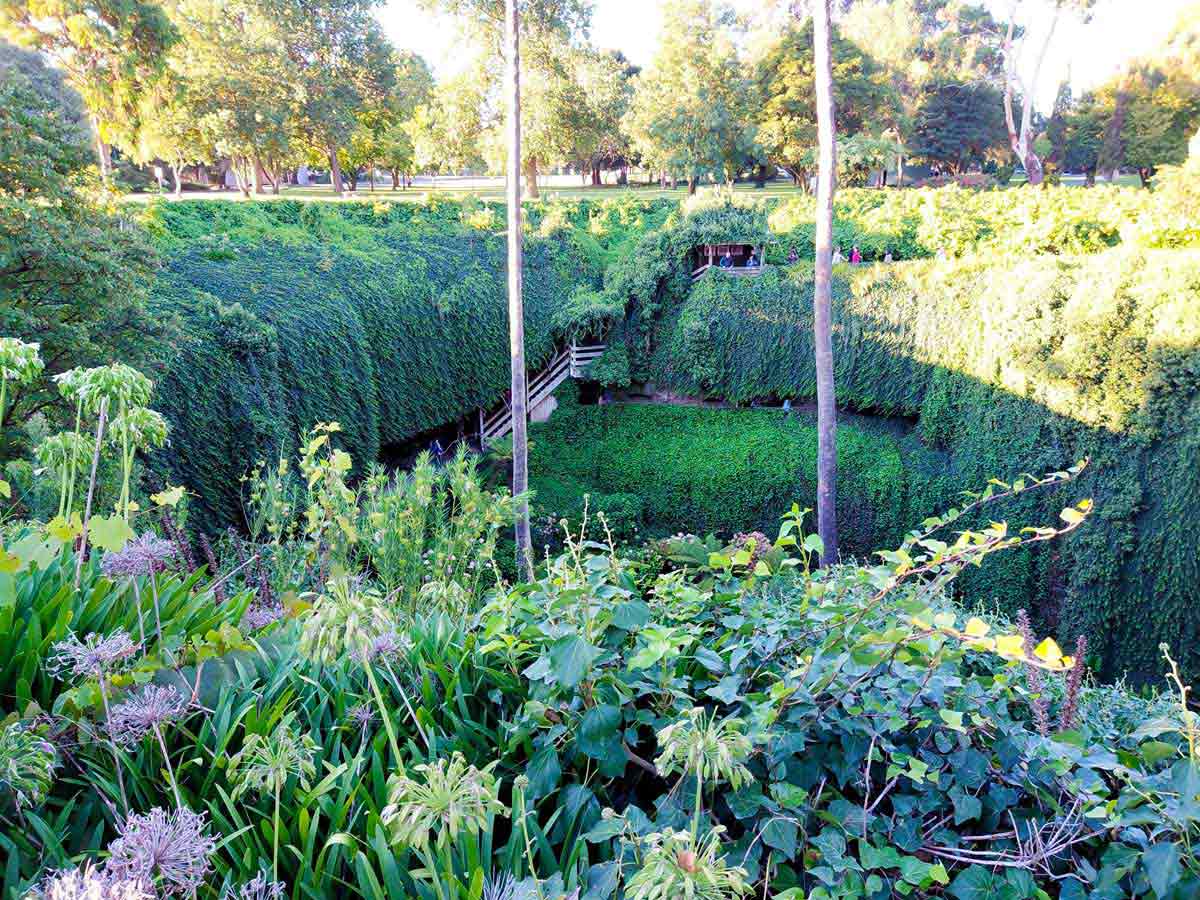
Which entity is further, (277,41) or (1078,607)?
(277,41)

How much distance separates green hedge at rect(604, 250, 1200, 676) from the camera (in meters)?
8.91

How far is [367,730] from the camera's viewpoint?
5.92 feet

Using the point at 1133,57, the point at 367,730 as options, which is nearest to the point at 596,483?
the point at 367,730

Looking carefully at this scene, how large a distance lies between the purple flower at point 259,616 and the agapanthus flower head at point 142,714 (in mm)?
659

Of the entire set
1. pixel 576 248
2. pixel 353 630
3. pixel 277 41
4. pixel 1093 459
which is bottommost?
pixel 1093 459

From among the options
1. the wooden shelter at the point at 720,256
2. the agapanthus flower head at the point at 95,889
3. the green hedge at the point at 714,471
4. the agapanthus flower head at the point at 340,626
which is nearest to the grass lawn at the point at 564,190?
the wooden shelter at the point at 720,256

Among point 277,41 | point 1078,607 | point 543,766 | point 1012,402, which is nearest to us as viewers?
point 543,766

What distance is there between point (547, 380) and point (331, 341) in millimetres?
5798

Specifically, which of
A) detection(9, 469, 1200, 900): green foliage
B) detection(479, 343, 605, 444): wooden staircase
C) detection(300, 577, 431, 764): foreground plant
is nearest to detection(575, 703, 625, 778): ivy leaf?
detection(9, 469, 1200, 900): green foliage

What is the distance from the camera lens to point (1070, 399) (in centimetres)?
990

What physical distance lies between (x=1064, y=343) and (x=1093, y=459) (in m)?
1.62

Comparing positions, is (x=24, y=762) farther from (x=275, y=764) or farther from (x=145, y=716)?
(x=275, y=764)

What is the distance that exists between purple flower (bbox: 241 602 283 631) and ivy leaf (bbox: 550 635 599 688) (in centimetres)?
116

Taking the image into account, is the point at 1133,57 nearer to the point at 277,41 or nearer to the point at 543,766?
the point at 277,41
